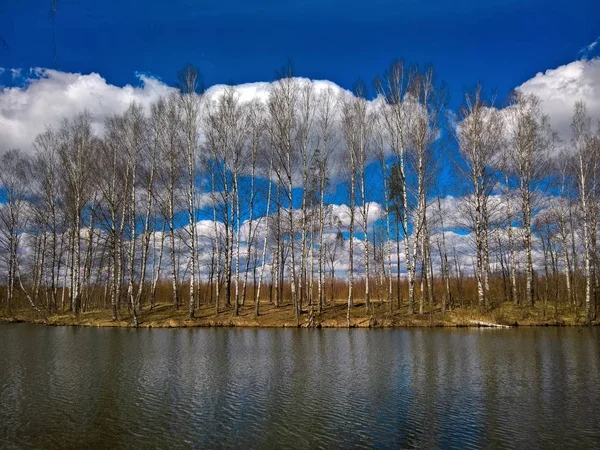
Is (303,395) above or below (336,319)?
above

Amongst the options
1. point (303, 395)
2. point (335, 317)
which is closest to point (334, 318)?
point (335, 317)

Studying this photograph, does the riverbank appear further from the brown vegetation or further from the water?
the water

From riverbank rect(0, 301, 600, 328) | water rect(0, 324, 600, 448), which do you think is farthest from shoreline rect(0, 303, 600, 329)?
water rect(0, 324, 600, 448)

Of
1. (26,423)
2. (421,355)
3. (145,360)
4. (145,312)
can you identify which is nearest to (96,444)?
(26,423)

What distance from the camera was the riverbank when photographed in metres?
29.2

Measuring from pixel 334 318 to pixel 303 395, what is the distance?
20.9 metres

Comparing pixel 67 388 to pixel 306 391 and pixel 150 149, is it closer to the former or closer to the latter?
pixel 306 391

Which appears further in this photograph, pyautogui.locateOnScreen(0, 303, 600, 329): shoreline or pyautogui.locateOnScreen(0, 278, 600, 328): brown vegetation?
pyautogui.locateOnScreen(0, 278, 600, 328): brown vegetation

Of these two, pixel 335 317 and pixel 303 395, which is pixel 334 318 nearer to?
pixel 335 317

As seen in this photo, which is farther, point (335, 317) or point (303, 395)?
point (335, 317)

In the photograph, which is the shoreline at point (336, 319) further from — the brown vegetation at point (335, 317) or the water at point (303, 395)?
the water at point (303, 395)

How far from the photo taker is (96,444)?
7688 millimetres

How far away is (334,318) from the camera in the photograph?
3155cm

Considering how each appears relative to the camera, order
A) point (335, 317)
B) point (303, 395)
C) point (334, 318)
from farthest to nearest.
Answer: point (335, 317) < point (334, 318) < point (303, 395)
